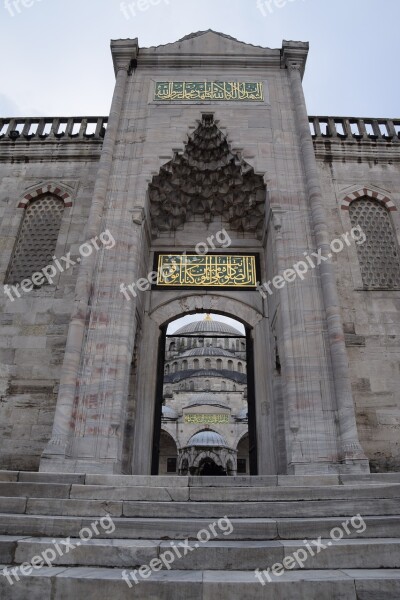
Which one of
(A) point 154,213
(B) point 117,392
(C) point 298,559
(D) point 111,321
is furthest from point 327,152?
(C) point 298,559

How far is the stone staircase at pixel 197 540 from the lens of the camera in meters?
2.45

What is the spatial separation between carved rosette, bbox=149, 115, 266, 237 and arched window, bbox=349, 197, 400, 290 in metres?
2.52

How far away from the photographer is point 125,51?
968 cm

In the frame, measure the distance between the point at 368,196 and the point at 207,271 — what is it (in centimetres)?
452

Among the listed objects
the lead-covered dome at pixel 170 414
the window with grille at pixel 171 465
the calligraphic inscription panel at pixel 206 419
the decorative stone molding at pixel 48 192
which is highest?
the lead-covered dome at pixel 170 414

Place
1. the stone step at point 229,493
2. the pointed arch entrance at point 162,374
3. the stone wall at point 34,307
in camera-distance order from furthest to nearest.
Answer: the stone wall at point 34,307, the pointed arch entrance at point 162,374, the stone step at point 229,493

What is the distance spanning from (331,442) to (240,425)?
27.3 m

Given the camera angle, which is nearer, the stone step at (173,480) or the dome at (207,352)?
the stone step at (173,480)

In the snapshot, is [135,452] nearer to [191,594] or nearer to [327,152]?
[191,594]

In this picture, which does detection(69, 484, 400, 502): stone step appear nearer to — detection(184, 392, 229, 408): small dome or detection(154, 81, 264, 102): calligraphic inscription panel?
detection(154, 81, 264, 102): calligraphic inscription panel

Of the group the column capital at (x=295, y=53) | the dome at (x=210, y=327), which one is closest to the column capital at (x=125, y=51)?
the column capital at (x=295, y=53)

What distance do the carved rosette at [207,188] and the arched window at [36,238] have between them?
8.40 ft

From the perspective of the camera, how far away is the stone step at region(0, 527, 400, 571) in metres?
2.80

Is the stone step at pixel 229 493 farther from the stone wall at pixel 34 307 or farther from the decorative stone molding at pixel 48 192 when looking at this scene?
the decorative stone molding at pixel 48 192
